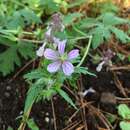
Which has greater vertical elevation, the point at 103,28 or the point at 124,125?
the point at 103,28

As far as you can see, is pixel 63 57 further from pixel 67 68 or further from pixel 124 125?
pixel 124 125

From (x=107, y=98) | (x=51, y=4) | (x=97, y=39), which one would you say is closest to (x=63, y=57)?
(x=97, y=39)

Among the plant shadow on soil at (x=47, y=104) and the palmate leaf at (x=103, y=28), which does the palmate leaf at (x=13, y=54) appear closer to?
the plant shadow on soil at (x=47, y=104)

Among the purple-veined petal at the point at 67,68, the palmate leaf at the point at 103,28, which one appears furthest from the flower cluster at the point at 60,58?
the palmate leaf at the point at 103,28

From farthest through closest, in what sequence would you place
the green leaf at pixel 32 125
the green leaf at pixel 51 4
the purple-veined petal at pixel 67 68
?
the green leaf at pixel 51 4 → the green leaf at pixel 32 125 → the purple-veined petal at pixel 67 68

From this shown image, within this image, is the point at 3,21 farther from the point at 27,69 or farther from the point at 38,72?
the point at 38,72

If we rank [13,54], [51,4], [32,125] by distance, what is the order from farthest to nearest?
1. [51,4]
2. [13,54]
3. [32,125]

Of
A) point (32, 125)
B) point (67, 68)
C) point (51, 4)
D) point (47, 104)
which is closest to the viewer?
point (67, 68)
